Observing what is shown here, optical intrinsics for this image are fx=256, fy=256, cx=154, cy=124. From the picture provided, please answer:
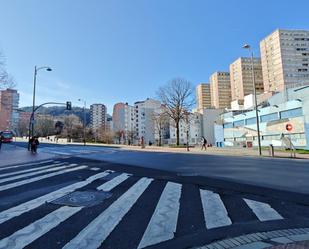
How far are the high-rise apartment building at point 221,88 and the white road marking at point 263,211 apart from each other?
11751cm

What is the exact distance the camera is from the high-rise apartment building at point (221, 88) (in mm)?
120438

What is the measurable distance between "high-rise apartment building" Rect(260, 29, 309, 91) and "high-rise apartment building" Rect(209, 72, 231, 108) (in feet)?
68.4

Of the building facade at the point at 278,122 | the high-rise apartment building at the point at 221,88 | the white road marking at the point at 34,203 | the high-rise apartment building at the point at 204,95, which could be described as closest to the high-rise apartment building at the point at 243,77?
the high-rise apartment building at the point at 221,88

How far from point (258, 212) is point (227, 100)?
403 ft

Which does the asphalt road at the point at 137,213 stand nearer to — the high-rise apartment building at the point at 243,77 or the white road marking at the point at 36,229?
the white road marking at the point at 36,229

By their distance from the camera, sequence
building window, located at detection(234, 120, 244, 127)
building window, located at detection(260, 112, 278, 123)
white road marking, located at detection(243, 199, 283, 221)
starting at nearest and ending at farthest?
white road marking, located at detection(243, 199, 283, 221) → building window, located at detection(260, 112, 278, 123) → building window, located at detection(234, 120, 244, 127)

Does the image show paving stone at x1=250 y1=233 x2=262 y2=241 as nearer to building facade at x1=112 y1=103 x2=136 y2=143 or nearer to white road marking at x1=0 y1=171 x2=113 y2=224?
white road marking at x1=0 y1=171 x2=113 y2=224

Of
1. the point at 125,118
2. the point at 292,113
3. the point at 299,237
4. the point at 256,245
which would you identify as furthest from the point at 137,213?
the point at 125,118

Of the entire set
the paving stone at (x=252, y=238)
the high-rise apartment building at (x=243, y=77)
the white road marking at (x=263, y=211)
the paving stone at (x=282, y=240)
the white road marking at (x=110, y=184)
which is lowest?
the paving stone at (x=282, y=240)

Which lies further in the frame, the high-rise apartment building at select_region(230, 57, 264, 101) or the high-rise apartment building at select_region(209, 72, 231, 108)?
the high-rise apartment building at select_region(209, 72, 231, 108)

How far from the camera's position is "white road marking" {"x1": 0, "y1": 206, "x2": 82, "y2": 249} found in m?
4.04

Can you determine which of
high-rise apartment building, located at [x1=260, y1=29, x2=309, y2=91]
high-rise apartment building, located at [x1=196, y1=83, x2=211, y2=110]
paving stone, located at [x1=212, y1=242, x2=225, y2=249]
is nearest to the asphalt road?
paving stone, located at [x1=212, y1=242, x2=225, y2=249]

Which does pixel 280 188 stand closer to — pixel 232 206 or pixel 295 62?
pixel 232 206

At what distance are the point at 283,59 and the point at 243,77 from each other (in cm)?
1574
